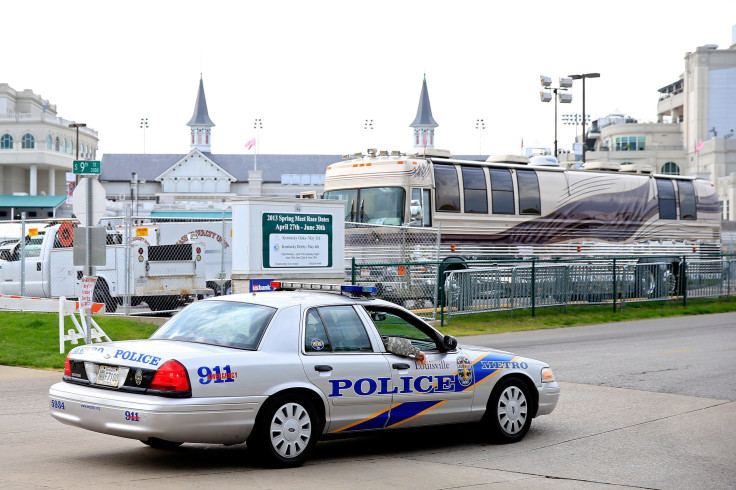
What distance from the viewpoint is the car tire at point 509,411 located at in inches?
352

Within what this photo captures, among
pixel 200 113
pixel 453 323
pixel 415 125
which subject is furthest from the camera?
pixel 200 113

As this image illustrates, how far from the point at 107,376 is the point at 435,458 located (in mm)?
2988

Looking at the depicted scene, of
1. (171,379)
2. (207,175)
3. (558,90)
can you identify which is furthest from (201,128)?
(171,379)

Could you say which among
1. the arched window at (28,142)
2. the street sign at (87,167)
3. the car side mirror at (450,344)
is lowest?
the car side mirror at (450,344)

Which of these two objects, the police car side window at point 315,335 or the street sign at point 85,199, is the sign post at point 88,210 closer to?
the street sign at point 85,199

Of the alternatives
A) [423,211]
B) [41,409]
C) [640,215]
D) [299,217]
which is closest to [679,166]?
[640,215]

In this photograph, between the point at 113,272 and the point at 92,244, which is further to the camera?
the point at 113,272

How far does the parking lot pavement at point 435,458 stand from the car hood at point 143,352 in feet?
2.87

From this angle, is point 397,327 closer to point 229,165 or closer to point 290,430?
point 290,430

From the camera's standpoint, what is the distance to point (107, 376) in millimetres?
7391

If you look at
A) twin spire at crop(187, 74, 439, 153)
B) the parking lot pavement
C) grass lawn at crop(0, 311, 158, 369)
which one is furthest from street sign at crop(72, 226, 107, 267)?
twin spire at crop(187, 74, 439, 153)

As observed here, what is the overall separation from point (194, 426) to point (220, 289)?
17658 mm

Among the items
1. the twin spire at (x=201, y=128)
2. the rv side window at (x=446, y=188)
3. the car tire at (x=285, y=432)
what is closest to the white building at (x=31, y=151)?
the twin spire at (x=201, y=128)

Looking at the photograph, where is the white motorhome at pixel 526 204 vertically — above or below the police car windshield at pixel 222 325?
above
